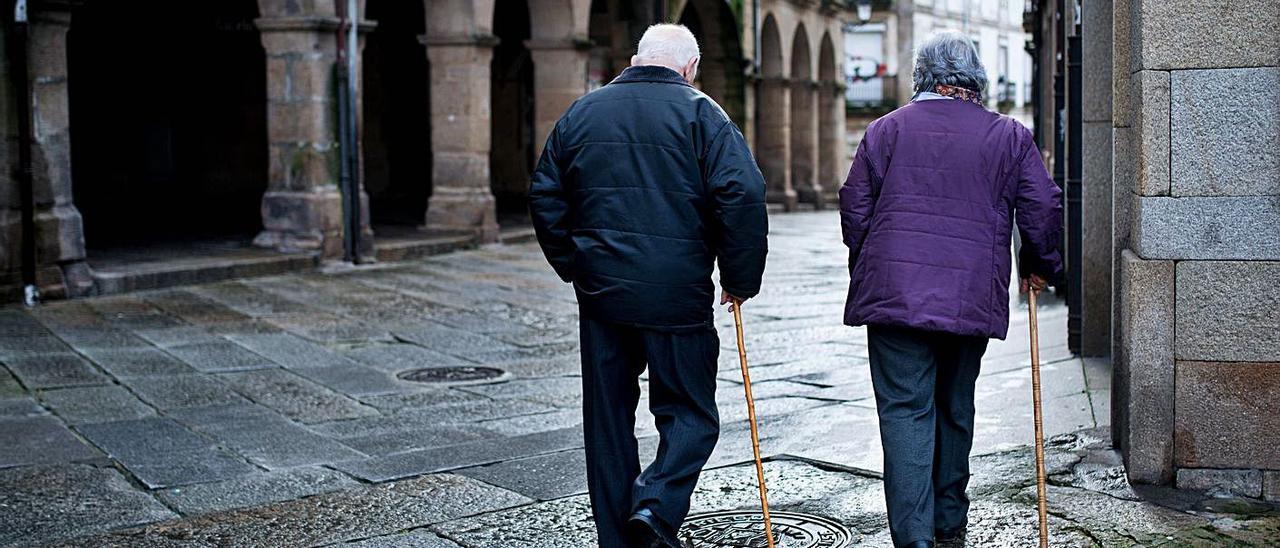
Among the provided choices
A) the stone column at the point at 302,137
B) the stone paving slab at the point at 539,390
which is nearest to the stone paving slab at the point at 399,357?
the stone paving slab at the point at 539,390

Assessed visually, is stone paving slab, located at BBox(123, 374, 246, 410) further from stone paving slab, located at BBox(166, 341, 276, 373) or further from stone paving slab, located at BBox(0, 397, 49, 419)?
stone paving slab, located at BBox(0, 397, 49, 419)

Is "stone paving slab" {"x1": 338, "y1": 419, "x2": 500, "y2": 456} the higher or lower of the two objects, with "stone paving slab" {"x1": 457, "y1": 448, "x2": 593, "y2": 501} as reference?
lower

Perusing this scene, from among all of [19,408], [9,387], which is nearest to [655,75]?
[19,408]

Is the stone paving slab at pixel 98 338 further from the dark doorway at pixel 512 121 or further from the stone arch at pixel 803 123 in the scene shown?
the stone arch at pixel 803 123

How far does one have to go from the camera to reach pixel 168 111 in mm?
21719

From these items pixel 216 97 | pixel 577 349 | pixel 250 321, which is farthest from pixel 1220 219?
pixel 216 97

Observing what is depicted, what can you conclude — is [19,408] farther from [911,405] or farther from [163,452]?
[911,405]

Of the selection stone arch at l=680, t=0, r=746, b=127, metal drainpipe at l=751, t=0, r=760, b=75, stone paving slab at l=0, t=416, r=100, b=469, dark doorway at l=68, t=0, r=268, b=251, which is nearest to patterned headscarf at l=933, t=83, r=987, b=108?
stone paving slab at l=0, t=416, r=100, b=469

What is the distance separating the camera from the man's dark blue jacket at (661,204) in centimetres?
464

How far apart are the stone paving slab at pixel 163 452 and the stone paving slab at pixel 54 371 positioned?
4.09 ft

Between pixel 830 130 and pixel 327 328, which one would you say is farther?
pixel 830 130

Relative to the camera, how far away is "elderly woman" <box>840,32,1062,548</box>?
15.0 feet

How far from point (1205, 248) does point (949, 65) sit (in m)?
1.27

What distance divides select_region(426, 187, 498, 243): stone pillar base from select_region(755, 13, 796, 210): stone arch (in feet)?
42.3
